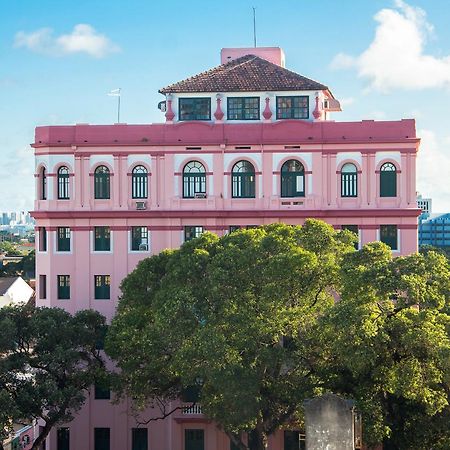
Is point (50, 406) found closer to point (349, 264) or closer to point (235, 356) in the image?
point (235, 356)

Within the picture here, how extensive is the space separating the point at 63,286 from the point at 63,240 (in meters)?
2.47

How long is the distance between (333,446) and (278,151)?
24.7 m

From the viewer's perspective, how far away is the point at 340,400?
2681 centimetres

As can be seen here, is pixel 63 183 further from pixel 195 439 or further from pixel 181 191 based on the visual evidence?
pixel 195 439

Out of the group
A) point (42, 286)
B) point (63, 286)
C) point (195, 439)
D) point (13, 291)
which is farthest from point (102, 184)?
point (13, 291)

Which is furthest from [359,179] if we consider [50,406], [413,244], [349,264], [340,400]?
[340,400]

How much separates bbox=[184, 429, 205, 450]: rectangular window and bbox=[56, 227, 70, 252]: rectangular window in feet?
38.3

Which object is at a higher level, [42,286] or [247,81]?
[247,81]

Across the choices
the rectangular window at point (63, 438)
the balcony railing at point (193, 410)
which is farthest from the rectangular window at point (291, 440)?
the rectangular window at point (63, 438)

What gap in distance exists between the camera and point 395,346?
33.3 m

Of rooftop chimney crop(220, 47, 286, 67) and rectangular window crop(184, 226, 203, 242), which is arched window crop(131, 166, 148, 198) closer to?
rectangular window crop(184, 226, 203, 242)

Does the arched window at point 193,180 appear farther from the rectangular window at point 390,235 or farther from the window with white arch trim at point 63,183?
the rectangular window at point 390,235

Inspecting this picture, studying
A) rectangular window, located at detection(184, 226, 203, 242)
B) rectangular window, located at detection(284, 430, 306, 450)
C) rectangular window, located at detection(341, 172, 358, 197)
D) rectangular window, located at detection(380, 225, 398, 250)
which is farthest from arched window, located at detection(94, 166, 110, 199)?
rectangular window, located at detection(284, 430, 306, 450)

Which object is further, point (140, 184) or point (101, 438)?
point (140, 184)
